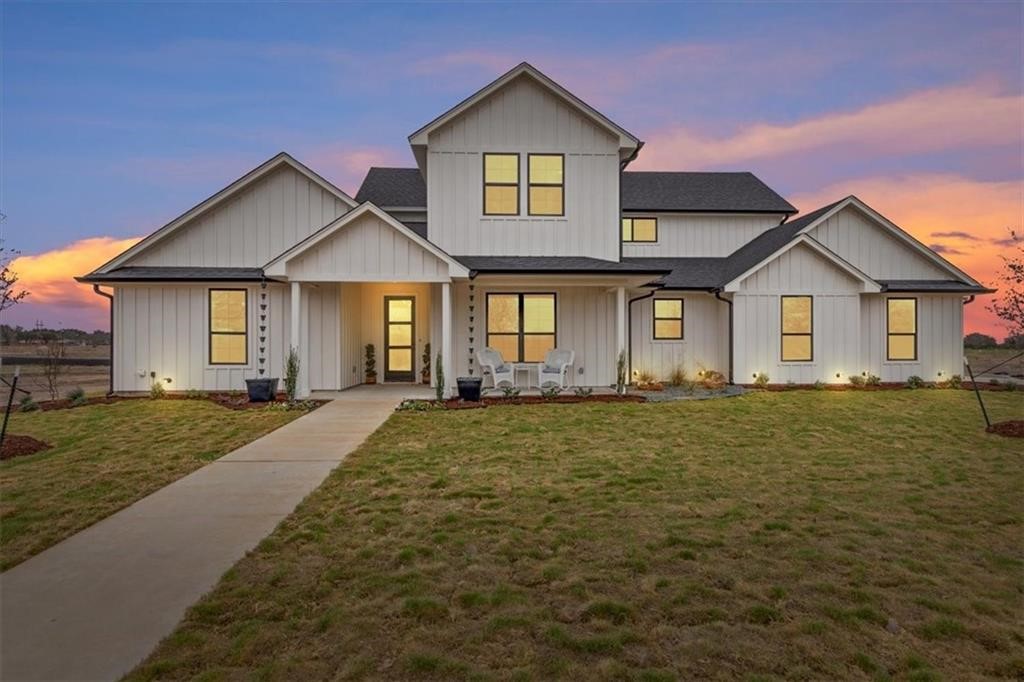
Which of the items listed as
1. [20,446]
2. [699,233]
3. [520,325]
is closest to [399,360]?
[520,325]

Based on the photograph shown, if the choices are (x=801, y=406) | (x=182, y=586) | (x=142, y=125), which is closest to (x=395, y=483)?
(x=182, y=586)

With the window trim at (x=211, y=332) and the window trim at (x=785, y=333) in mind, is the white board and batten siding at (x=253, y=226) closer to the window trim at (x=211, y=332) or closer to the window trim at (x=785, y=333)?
the window trim at (x=211, y=332)

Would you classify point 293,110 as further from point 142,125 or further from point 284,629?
point 284,629

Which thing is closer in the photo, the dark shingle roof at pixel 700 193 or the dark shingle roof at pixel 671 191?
the dark shingle roof at pixel 671 191

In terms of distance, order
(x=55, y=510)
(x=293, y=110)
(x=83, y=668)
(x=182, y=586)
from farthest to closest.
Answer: (x=293, y=110), (x=55, y=510), (x=182, y=586), (x=83, y=668)

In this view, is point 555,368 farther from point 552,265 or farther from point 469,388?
point 552,265

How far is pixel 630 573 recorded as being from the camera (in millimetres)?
4055

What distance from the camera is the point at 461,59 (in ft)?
71.5

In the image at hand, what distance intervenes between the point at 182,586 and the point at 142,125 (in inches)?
932

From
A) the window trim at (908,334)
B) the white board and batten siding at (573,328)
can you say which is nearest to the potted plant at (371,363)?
the white board and batten siding at (573,328)

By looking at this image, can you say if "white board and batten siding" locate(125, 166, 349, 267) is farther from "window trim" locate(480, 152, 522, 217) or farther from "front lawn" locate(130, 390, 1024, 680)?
"front lawn" locate(130, 390, 1024, 680)

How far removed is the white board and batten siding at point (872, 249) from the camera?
17.8m

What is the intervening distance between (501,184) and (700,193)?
10686mm

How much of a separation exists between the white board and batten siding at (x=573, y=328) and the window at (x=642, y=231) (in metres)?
6.47
